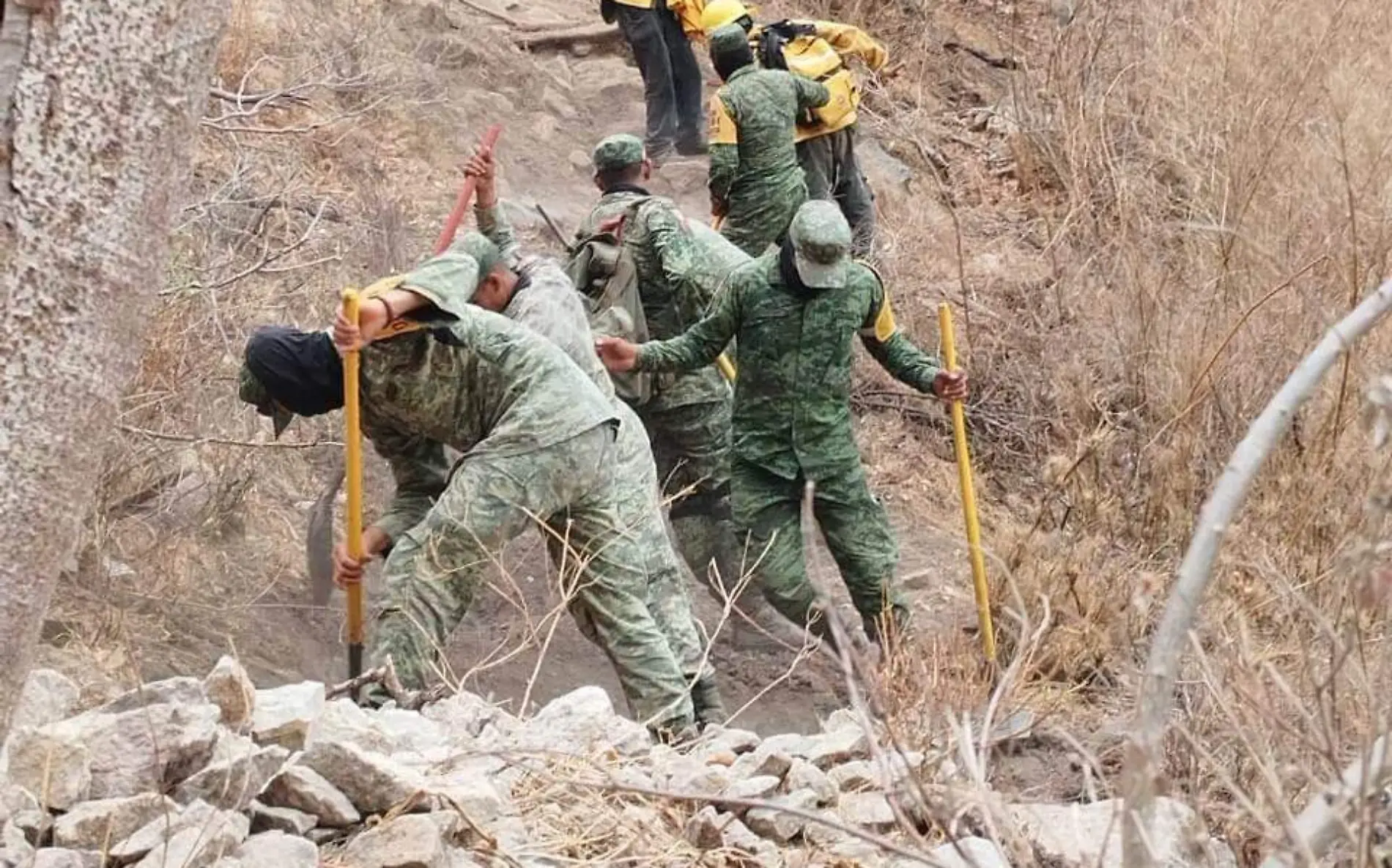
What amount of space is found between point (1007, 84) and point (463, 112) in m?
4.13

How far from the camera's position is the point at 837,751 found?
195 inches

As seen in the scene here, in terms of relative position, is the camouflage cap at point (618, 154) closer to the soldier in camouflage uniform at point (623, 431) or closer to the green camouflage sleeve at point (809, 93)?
the soldier in camouflage uniform at point (623, 431)

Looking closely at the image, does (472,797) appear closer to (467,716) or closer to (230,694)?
(230,694)

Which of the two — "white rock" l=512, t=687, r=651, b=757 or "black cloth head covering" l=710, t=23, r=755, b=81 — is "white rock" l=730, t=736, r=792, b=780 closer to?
"white rock" l=512, t=687, r=651, b=757

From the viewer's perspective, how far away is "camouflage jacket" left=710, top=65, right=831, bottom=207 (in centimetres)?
832

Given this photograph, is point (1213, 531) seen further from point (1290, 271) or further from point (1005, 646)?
point (1290, 271)

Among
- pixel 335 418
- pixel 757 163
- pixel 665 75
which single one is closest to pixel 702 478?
pixel 335 418

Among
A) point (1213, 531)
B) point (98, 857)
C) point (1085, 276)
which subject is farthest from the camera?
point (1085, 276)

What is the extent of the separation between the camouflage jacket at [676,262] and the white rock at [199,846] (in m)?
3.54

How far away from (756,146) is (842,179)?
1.28 meters

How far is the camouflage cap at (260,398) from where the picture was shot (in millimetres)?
5285

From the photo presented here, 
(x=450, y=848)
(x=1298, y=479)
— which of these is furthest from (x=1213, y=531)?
(x=1298, y=479)

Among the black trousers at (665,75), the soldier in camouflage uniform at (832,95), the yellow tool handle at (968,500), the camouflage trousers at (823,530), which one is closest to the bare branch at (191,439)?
the camouflage trousers at (823,530)

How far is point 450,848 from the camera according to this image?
12.5 feet
